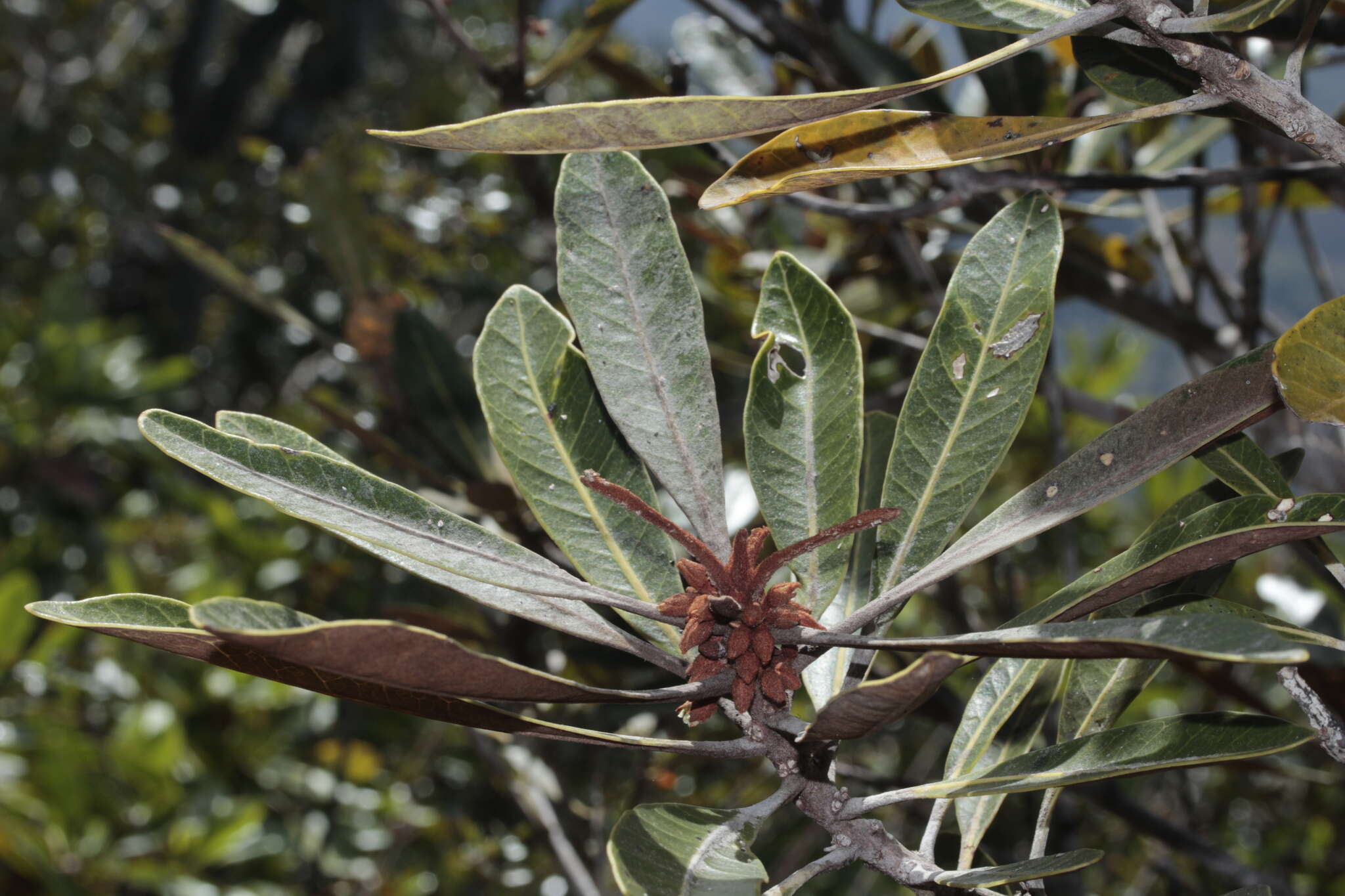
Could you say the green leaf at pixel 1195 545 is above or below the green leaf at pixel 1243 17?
below

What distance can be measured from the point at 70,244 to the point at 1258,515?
16.1 ft

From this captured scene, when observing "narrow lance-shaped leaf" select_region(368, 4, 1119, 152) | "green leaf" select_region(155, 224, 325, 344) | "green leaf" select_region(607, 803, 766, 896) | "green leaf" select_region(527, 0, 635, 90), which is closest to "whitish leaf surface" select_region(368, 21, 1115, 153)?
"narrow lance-shaped leaf" select_region(368, 4, 1119, 152)

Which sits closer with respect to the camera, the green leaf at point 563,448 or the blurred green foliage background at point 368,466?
the green leaf at point 563,448

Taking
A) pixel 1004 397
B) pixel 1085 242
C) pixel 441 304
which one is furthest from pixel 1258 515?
pixel 441 304

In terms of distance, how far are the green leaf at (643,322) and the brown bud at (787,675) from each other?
0.25 feet

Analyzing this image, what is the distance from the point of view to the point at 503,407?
→ 654 millimetres

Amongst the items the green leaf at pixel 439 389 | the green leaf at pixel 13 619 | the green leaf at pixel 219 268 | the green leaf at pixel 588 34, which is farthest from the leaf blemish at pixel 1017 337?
the green leaf at pixel 13 619

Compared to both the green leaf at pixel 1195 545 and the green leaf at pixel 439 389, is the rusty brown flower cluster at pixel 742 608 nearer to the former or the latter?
the green leaf at pixel 1195 545

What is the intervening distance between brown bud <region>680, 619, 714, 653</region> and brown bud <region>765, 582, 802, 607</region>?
3 cm

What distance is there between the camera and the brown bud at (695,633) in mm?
545

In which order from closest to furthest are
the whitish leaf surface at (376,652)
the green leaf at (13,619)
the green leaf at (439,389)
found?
the whitish leaf surface at (376,652) → the green leaf at (439,389) → the green leaf at (13,619)

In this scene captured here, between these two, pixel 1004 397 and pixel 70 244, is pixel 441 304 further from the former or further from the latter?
pixel 70 244

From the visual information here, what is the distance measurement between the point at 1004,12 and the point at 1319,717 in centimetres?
43

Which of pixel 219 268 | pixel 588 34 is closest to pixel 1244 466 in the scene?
pixel 588 34
